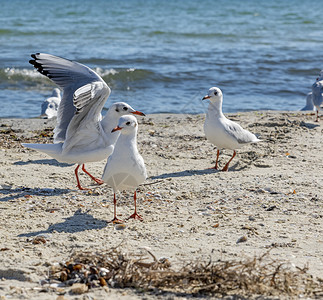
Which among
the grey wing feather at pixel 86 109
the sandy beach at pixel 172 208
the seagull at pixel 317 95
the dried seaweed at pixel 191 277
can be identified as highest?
the grey wing feather at pixel 86 109

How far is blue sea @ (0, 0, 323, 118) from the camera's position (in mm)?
11949

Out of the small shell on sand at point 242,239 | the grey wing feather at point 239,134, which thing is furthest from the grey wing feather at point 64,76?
the small shell on sand at point 242,239

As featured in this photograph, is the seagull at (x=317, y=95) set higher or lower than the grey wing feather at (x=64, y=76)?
lower

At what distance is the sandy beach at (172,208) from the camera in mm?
3826

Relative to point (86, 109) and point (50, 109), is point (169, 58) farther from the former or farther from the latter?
point (86, 109)

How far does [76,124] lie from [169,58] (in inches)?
465

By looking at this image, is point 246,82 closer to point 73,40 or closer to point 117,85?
point 117,85

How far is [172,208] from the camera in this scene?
501 centimetres

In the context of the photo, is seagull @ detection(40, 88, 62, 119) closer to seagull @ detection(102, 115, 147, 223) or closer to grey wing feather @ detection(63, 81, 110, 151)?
grey wing feather @ detection(63, 81, 110, 151)

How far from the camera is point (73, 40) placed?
21.3 metres

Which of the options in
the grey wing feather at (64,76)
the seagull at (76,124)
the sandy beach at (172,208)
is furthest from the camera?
the grey wing feather at (64,76)

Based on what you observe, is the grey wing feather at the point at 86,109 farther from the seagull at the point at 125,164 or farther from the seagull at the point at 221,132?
the seagull at the point at 221,132

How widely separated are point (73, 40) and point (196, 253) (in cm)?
1852

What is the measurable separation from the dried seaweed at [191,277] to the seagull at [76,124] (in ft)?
7.12
